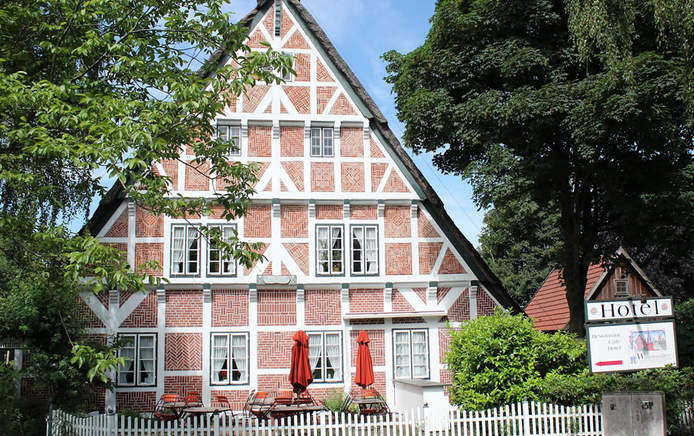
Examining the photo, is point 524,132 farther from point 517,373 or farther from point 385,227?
point 517,373

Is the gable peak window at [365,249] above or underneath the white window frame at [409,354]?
above

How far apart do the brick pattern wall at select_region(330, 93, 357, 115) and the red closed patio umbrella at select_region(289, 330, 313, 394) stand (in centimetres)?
645

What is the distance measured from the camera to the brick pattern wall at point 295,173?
59.2 ft

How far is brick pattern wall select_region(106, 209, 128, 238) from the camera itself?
17.2 metres

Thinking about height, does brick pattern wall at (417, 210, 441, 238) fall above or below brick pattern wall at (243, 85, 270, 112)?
below

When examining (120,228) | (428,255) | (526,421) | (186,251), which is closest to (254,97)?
(186,251)

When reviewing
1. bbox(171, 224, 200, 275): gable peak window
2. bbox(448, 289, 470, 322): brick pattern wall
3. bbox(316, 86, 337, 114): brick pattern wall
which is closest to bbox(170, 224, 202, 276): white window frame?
bbox(171, 224, 200, 275): gable peak window

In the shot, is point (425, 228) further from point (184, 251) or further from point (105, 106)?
point (105, 106)

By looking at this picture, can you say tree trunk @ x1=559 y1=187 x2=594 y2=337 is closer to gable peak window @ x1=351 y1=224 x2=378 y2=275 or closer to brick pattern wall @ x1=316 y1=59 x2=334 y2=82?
gable peak window @ x1=351 y1=224 x2=378 y2=275

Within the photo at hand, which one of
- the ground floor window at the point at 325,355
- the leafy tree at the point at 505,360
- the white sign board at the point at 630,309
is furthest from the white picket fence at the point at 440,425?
the ground floor window at the point at 325,355

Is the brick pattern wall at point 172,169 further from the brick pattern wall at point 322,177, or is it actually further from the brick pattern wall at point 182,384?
the brick pattern wall at point 182,384

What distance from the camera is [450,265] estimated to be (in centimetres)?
1831

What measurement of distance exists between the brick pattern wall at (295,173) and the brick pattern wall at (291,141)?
0.29 m

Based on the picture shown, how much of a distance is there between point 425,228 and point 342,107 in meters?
4.18
